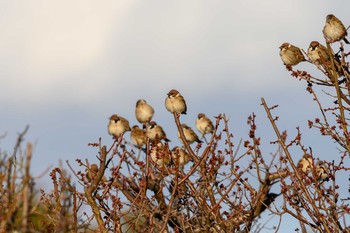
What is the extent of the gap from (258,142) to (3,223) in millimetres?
6780

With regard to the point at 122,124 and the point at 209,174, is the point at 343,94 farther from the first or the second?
the point at 122,124

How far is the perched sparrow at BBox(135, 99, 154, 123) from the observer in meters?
19.9

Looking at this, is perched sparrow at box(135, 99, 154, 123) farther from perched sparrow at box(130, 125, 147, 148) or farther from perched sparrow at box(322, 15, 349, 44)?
perched sparrow at box(322, 15, 349, 44)

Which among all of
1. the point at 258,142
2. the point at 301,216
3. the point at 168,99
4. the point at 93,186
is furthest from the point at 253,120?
the point at 168,99

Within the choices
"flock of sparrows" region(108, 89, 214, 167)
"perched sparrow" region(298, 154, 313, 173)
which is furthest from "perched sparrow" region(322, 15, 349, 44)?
"flock of sparrows" region(108, 89, 214, 167)

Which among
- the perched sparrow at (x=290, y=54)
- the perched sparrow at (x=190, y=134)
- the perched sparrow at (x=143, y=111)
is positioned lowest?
the perched sparrow at (x=190, y=134)

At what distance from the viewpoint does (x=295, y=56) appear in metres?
16.7

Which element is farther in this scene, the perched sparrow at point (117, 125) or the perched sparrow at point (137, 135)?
the perched sparrow at point (117, 125)

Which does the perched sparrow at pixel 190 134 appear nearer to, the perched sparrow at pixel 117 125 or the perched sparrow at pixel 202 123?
the perched sparrow at pixel 202 123

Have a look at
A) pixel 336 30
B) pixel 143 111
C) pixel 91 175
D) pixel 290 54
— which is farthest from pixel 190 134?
pixel 91 175

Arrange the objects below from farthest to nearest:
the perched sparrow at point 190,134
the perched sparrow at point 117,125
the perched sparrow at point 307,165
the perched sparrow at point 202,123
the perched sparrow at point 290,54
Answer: the perched sparrow at point 117,125 < the perched sparrow at point 202,123 < the perched sparrow at point 190,134 < the perched sparrow at point 290,54 < the perched sparrow at point 307,165

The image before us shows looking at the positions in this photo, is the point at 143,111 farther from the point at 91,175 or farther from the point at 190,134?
the point at 91,175

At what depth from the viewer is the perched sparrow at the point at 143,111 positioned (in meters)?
19.9

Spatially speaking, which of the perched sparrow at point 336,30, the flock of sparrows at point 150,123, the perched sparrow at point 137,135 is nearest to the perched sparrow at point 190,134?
the flock of sparrows at point 150,123
